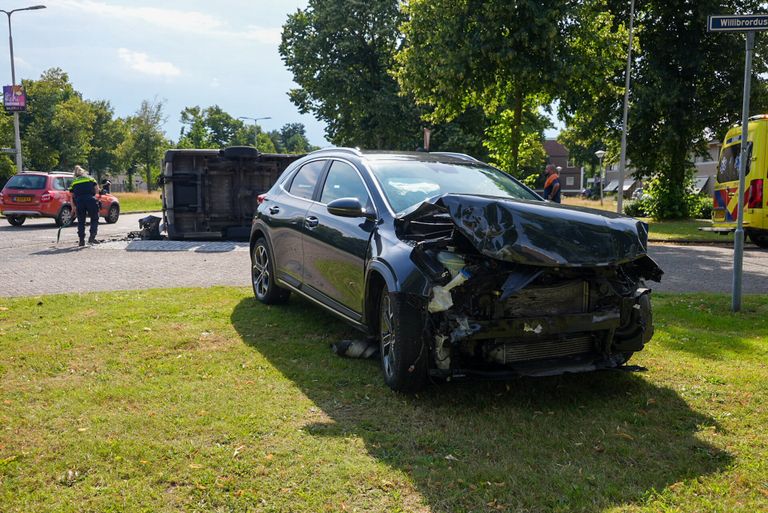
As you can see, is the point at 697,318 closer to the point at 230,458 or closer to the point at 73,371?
the point at 230,458

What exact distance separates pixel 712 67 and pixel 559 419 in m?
24.9

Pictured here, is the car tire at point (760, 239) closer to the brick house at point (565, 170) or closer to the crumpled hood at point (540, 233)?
the crumpled hood at point (540, 233)

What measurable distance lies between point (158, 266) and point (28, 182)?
13.0 metres

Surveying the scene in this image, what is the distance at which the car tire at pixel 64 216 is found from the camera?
22.0 meters

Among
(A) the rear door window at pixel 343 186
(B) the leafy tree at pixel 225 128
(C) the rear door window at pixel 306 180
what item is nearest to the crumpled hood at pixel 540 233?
(A) the rear door window at pixel 343 186

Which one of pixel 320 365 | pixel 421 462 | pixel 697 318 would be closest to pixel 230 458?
pixel 421 462

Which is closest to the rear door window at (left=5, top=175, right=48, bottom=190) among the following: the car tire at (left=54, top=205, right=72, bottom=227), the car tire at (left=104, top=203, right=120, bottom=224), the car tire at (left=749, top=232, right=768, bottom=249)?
the car tire at (left=54, top=205, right=72, bottom=227)

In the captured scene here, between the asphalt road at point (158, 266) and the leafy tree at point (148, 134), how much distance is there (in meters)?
39.4

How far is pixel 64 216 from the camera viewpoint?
22266 mm

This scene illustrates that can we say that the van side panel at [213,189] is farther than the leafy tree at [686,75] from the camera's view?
No

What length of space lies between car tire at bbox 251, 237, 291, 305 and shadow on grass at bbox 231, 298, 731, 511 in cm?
207

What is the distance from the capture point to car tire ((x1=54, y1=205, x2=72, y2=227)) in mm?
22016

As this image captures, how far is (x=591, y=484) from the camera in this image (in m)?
3.39

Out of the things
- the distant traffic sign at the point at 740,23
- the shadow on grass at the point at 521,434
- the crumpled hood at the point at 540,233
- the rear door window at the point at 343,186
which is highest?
the distant traffic sign at the point at 740,23
